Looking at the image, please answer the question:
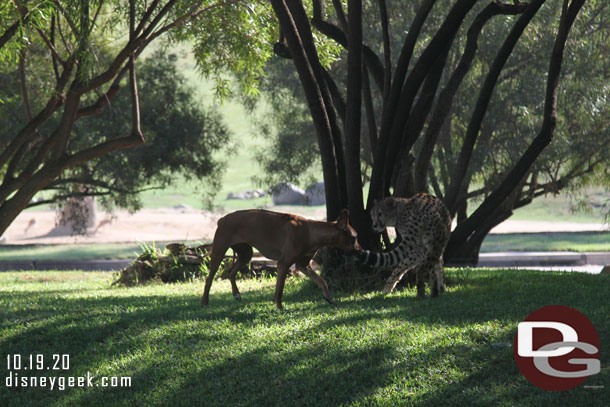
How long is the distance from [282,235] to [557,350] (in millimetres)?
3025

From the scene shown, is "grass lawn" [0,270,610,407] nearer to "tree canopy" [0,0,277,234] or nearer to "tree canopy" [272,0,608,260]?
"tree canopy" [272,0,608,260]

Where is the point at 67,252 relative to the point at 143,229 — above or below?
below

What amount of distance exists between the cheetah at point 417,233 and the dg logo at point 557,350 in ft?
5.34

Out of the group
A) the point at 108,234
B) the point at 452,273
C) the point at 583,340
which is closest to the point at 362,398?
the point at 583,340

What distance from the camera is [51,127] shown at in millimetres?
19891

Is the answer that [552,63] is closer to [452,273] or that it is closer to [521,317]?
[452,273]

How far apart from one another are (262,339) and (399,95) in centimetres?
450

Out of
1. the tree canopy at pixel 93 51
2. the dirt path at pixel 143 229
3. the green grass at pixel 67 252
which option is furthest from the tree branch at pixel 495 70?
the dirt path at pixel 143 229

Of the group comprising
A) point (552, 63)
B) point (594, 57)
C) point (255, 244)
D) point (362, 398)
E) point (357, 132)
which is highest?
point (594, 57)

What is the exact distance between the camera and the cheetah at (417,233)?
337 inches

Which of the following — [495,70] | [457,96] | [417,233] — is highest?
[457,96]

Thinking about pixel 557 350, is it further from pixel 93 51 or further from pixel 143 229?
pixel 143 229

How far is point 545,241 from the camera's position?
29.4m

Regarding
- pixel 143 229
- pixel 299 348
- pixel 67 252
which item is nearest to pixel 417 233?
pixel 299 348
